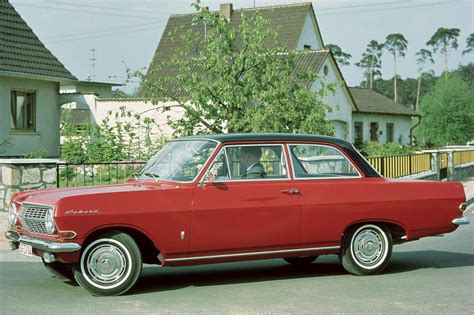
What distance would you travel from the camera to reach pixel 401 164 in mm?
24484

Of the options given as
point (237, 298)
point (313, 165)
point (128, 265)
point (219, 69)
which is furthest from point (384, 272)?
point (219, 69)

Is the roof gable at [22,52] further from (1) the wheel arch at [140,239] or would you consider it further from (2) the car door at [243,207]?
(2) the car door at [243,207]

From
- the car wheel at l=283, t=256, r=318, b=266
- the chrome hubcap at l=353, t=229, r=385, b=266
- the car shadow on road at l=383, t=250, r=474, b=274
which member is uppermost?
the chrome hubcap at l=353, t=229, r=385, b=266

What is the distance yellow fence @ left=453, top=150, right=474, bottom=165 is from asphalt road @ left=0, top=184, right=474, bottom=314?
74.0 feet

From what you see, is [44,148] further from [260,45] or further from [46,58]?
[260,45]

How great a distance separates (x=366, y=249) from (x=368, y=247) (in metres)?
0.04

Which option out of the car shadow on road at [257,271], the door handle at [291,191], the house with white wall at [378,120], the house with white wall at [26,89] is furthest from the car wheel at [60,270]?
the house with white wall at [378,120]

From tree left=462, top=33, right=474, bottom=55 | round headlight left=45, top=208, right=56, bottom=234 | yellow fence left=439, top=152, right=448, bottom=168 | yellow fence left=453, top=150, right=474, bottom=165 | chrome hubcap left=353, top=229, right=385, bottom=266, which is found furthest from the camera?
tree left=462, top=33, right=474, bottom=55

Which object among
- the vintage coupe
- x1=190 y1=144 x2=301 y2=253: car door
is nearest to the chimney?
the vintage coupe

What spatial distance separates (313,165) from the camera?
9164 mm

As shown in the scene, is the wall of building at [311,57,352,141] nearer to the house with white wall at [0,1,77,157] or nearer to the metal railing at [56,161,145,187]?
the house with white wall at [0,1,77,157]

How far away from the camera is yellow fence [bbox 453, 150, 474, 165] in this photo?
107ft

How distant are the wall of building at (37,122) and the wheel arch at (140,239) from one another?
18258 mm

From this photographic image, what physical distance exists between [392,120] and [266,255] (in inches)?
1865
